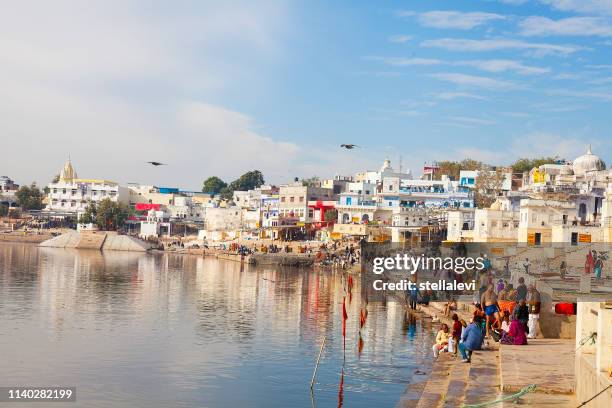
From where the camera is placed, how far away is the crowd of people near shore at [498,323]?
53.4ft

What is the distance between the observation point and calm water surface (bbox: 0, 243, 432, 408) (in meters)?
16.8

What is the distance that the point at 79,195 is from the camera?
115 m

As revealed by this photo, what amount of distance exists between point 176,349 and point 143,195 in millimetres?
98534

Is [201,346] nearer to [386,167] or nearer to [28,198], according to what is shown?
[386,167]

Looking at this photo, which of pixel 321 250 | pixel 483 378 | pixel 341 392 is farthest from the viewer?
pixel 321 250

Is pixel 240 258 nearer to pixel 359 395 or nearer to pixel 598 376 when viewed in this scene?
pixel 359 395

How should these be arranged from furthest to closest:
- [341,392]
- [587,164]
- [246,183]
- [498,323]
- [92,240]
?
[246,183] → [92,240] → [587,164] → [498,323] → [341,392]

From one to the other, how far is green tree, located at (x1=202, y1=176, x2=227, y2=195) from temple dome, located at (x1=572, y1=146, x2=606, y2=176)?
87.4 metres

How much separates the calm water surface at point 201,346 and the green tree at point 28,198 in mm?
80781

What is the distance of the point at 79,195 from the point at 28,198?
8310 mm

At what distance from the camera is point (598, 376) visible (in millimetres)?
9602

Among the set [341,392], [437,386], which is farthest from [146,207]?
[437,386]

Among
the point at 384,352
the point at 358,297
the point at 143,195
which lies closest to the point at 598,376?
the point at 384,352

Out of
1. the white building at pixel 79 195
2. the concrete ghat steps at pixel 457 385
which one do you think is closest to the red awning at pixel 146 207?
the white building at pixel 79 195
